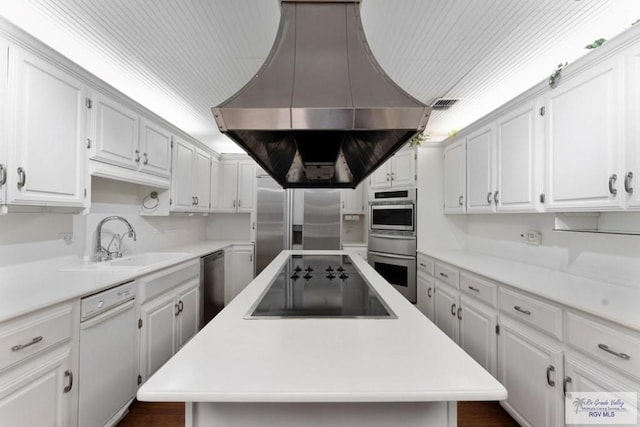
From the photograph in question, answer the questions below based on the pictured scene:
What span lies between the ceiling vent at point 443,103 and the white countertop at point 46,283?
3.13 metres

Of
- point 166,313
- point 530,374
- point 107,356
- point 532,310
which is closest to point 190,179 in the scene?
point 166,313

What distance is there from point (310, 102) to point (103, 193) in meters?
2.28

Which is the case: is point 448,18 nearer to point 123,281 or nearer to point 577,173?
point 577,173

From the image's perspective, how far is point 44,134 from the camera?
1.52 metres

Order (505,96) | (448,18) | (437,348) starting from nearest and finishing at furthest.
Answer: (437,348), (448,18), (505,96)

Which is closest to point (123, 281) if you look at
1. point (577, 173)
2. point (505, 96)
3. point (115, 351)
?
point (115, 351)

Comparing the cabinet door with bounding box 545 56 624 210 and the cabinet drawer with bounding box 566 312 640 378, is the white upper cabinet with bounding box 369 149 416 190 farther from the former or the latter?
the cabinet drawer with bounding box 566 312 640 378

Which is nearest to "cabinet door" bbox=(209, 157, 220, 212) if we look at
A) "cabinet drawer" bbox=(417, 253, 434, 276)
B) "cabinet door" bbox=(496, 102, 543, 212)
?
"cabinet drawer" bbox=(417, 253, 434, 276)

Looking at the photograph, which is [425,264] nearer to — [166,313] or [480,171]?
[480,171]

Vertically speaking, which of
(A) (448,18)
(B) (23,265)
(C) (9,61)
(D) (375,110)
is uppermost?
(A) (448,18)

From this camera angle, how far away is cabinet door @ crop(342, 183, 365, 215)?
4277 mm

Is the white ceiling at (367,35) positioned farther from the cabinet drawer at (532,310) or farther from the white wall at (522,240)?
the cabinet drawer at (532,310)

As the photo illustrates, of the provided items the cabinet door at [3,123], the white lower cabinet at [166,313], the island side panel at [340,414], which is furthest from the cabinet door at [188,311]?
the island side panel at [340,414]

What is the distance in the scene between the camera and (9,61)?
1329 millimetres
